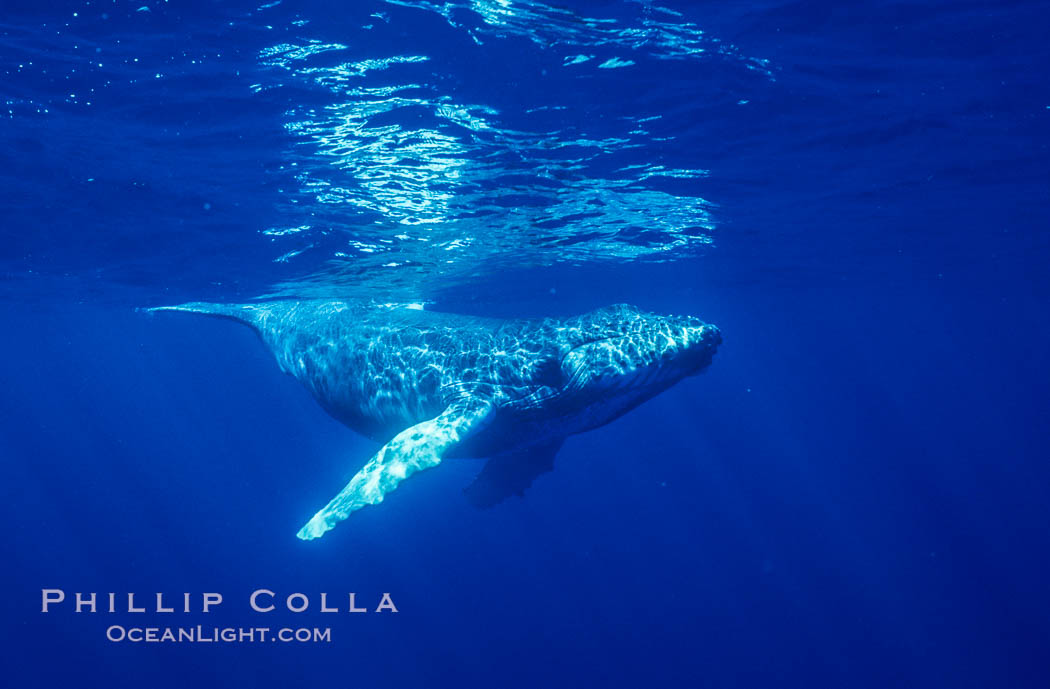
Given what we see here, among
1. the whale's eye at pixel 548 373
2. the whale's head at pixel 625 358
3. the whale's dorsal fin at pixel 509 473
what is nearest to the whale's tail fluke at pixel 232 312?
the whale's dorsal fin at pixel 509 473

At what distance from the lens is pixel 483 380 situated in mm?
8570

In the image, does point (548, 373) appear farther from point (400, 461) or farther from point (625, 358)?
point (400, 461)

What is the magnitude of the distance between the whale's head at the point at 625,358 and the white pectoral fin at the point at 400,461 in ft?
3.92

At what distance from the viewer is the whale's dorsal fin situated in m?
10.2

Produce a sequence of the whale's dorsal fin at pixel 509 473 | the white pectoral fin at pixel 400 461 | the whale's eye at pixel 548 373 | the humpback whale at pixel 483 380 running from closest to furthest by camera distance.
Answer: the white pectoral fin at pixel 400 461 → the humpback whale at pixel 483 380 → the whale's eye at pixel 548 373 → the whale's dorsal fin at pixel 509 473

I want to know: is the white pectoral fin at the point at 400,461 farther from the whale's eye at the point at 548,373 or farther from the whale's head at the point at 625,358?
the whale's head at the point at 625,358

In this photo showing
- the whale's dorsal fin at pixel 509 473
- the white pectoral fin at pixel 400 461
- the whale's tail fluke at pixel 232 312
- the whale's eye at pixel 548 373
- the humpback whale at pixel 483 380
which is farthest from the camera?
the whale's tail fluke at pixel 232 312

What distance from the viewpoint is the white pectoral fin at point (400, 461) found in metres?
6.68

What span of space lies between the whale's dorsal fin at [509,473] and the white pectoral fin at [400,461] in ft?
7.61

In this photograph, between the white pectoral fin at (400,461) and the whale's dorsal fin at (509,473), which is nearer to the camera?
the white pectoral fin at (400,461)

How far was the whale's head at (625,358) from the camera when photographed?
7602 millimetres

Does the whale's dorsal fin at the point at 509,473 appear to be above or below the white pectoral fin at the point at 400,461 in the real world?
below

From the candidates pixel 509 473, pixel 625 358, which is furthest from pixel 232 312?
pixel 625 358

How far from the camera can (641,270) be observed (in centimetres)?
3147
